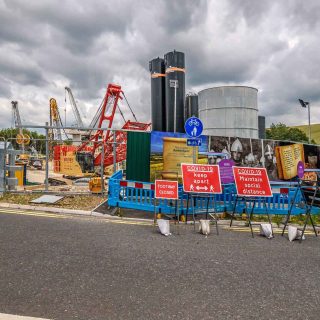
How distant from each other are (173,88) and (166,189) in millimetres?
7022

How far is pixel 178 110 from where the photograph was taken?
44.6 feet

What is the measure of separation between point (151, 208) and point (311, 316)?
18.5 ft

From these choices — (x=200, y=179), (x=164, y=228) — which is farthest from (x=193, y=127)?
(x=164, y=228)

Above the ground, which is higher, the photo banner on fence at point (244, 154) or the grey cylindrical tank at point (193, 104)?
the grey cylindrical tank at point (193, 104)

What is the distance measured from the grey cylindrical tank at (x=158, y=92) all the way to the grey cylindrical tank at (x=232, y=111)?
2.75 meters

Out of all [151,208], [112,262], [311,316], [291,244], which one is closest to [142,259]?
[112,262]

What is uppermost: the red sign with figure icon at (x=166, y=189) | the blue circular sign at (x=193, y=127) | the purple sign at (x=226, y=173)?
the blue circular sign at (x=193, y=127)


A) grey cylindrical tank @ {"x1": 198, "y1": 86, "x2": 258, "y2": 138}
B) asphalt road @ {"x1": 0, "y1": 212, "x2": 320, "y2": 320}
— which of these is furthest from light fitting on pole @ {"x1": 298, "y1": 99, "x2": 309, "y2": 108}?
asphalt road @ {"x1": 0, "y1": 212, "x2": 320, "y2": 320}

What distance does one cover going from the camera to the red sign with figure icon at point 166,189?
7270 millimetres

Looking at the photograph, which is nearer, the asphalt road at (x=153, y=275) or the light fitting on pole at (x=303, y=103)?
the asphalt road at (x=153, y=275)

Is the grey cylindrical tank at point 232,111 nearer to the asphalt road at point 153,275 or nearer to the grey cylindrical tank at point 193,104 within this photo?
the grey cylindrical tank at point 193,104

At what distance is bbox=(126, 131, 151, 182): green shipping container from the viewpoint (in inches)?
422

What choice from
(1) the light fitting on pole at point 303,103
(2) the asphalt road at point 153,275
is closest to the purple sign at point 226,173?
(2) the asphalt road at point 153,275

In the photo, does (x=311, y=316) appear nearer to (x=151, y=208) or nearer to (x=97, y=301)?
(x=97, y=301)
